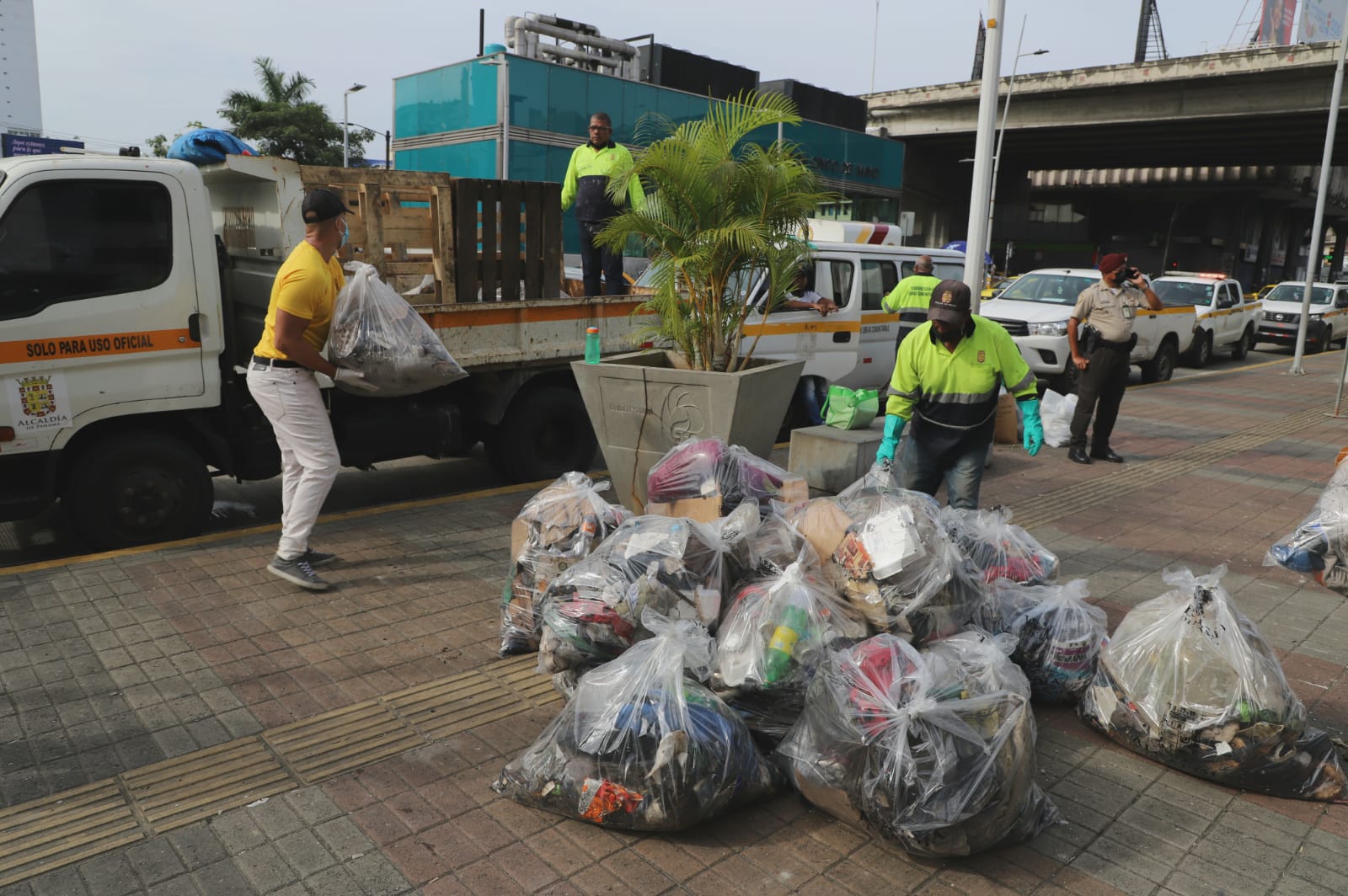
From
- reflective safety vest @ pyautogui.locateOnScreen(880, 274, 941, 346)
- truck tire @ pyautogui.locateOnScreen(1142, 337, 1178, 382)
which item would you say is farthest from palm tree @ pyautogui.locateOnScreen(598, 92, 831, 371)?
truck tire @ pyautogui.locateOnScreen(1142, 337, 1178, 382)

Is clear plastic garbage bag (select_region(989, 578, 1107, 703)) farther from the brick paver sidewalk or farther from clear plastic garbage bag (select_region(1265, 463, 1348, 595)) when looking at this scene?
clear plastic garbage bag (select_region(1265, 463, 1348, 595))

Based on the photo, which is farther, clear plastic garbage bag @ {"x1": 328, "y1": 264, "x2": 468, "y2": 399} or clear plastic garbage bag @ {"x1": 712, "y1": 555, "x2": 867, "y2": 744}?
clear plastic garbage bag @ {"x1": 328, "y1": 264, "x2": 468, "y2": 399}

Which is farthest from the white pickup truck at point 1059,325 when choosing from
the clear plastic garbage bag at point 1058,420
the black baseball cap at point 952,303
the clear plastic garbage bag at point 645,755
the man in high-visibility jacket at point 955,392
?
the clear plastic garbage bag at point 645,755

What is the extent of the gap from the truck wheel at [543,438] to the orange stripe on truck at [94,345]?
2.28m

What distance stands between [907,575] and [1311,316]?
25032 mm

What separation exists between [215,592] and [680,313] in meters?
3.31

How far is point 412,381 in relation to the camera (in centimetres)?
552

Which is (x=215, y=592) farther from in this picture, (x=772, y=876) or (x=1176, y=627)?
(x=1176, y=627)

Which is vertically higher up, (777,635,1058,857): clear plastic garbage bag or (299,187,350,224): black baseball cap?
(299,187,350,224): black baseball cap

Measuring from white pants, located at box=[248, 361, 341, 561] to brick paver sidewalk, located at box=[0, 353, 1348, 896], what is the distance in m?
0.35

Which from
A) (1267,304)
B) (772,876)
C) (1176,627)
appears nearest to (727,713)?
(772,876)

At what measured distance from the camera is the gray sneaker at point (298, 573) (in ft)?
16.5

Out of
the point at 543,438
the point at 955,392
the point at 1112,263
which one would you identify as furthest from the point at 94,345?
the point at 1112,263

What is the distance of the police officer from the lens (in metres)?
8.90
